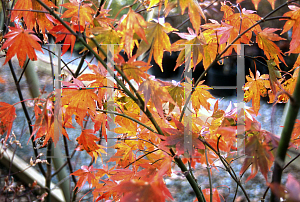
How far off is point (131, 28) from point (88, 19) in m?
0.15

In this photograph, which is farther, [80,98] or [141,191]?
[80,98]

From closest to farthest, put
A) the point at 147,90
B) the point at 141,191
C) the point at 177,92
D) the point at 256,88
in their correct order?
the point at 141,191 < the point at 147,90 < the point at 177,92 < the point at 256,88

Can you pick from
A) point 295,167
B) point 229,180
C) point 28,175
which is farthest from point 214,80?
point 28,175

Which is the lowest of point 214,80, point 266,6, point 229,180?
A: point 229,180

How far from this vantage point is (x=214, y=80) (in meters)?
1.62

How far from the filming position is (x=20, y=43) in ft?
1.85

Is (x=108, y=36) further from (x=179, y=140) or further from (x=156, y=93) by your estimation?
(x=179, y=140)

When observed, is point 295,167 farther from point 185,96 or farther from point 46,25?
point 46,25

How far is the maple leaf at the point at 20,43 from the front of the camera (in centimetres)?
54

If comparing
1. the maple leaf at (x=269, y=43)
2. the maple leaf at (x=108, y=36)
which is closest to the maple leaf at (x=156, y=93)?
the maple leaf at (x=108, y=36)

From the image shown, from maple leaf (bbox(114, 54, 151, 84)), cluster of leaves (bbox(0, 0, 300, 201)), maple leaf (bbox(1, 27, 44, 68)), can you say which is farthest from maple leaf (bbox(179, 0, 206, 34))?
maple leaf (bbox(1, 27, 44, 68))

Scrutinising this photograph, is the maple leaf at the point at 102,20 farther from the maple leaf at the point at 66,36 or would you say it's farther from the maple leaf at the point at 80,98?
the maple leaf at the point at 80,98

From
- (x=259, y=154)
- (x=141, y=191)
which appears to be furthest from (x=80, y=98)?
(x=259, y=154)

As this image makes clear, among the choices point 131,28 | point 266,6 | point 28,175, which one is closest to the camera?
point 131,28
